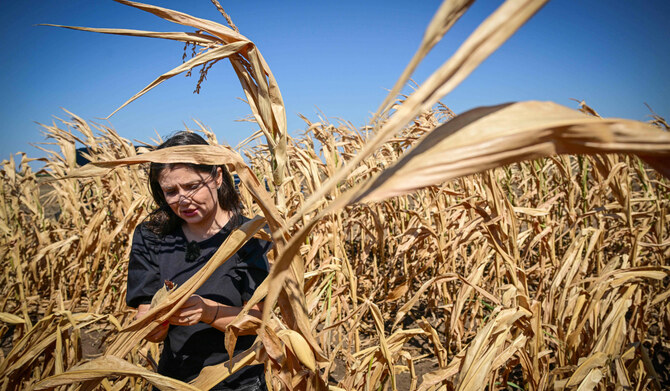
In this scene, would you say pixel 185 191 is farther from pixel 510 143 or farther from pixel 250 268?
pixel 510 143

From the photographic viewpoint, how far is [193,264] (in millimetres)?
1277

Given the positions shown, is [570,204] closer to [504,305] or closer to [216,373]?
[504,305]

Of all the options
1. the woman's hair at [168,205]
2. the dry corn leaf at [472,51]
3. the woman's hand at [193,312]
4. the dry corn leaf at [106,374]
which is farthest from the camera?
the woman's hair at [168,205]

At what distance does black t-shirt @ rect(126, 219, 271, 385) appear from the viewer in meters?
1.22

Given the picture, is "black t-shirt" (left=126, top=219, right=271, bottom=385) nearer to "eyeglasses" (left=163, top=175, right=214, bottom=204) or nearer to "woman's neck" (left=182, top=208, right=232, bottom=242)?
"woman's neck" (left=182, top=208, right=232, bottom=242)

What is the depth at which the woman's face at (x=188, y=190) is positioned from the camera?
1156 mm

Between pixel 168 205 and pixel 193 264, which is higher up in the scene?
pixel 168 205

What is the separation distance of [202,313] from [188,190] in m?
0.47

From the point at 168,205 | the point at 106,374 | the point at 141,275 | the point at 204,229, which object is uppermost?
the point at 168,205

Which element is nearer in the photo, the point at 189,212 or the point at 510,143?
the point at 510,143

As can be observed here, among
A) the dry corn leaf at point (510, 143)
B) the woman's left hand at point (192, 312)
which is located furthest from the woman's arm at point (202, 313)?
the dry corn leaf at point (510, 143)

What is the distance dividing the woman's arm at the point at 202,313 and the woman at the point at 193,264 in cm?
19

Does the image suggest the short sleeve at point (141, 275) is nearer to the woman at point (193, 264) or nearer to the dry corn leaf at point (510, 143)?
the woman at point (193, 264)

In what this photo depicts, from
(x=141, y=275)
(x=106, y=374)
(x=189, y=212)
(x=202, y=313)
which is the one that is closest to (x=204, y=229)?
(x=189, y=212)
